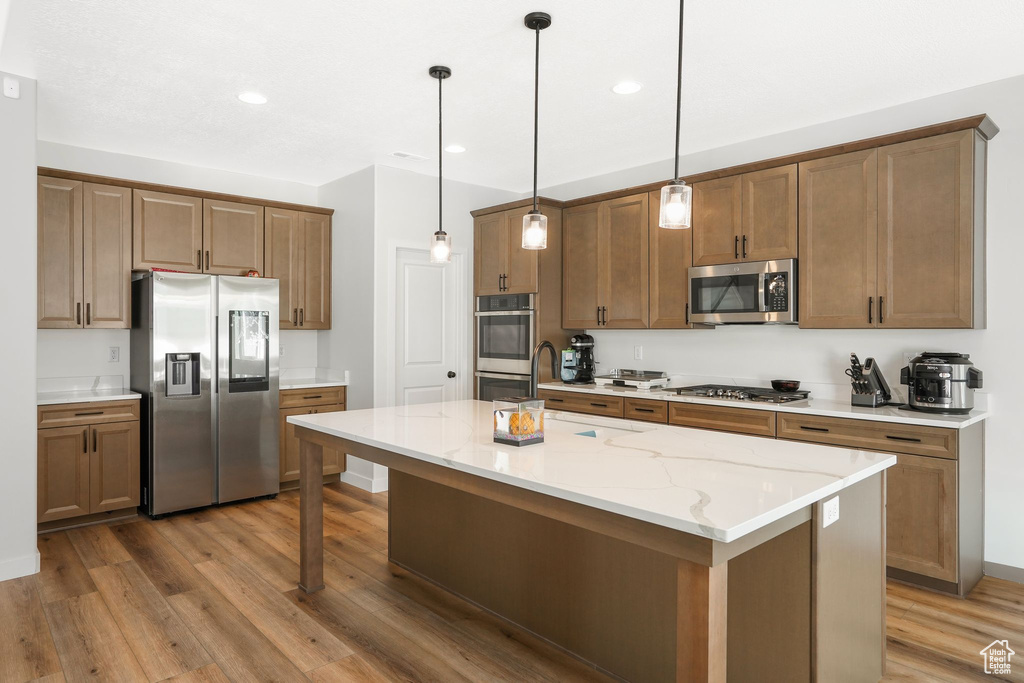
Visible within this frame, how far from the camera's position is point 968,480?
9.92 ft

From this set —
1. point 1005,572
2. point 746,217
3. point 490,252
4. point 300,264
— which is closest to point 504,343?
point 490,252

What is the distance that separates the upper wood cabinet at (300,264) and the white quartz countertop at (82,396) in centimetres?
125

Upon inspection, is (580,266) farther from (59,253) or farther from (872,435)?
(59,253)

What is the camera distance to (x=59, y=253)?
161 inches

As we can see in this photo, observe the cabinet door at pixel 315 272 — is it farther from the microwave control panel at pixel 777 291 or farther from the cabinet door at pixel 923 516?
the cabinet door at pixel 923 516

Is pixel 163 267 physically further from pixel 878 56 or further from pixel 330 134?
pixel 878 56

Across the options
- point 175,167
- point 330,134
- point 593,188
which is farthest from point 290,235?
point 593,188

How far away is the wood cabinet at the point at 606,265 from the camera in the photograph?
14.9ft

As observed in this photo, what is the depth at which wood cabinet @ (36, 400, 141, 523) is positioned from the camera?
3840 mm

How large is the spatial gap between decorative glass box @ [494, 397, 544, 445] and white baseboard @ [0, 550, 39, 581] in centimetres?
270

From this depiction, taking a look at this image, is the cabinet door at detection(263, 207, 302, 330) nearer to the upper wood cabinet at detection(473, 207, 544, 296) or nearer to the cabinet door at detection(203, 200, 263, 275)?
the cabinet door at detection(203, 200, 263, 275)

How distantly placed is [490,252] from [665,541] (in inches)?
162

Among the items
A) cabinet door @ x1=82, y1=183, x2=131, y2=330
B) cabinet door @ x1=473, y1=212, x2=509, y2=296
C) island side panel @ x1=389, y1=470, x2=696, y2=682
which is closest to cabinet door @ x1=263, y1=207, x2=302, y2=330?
cabinet door @ x1=82, y1=183, x2=131, y2=330

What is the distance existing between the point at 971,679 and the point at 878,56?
2705 mm
